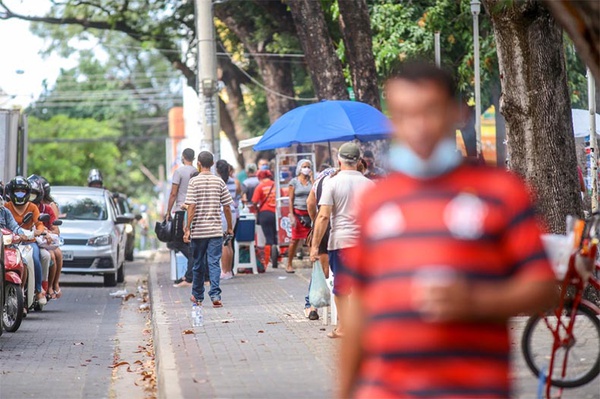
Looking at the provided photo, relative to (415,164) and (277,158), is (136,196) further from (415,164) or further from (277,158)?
(415,164)

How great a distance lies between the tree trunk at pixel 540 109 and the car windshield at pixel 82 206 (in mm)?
11295

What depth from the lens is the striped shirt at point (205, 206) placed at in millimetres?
13883

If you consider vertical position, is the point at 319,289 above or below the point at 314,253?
below

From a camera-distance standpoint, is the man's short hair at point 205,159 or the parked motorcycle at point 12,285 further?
the man's short hair at point 205,159

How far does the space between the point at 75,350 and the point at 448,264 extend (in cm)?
924

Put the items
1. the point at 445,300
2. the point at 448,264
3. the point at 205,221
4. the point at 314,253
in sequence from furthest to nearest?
the point at 205,221, the point at 314,253, the point at 448,264, the point at 445,300

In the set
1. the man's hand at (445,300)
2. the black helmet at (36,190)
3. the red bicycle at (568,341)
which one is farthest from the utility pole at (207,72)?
the man's hand at (445,300)

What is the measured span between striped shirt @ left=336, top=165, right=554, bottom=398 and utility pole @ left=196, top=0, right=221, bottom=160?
1620 cm

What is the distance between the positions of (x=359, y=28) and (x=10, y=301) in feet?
32.9

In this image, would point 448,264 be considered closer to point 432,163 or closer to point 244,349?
point 432,163

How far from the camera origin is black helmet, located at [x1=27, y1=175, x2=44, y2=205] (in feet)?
51.0

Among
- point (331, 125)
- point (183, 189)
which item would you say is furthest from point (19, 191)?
point (331, 125)

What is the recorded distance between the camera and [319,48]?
72.3 feet

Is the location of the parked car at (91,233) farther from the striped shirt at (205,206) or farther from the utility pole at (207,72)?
the striped shirt at (205,206)
